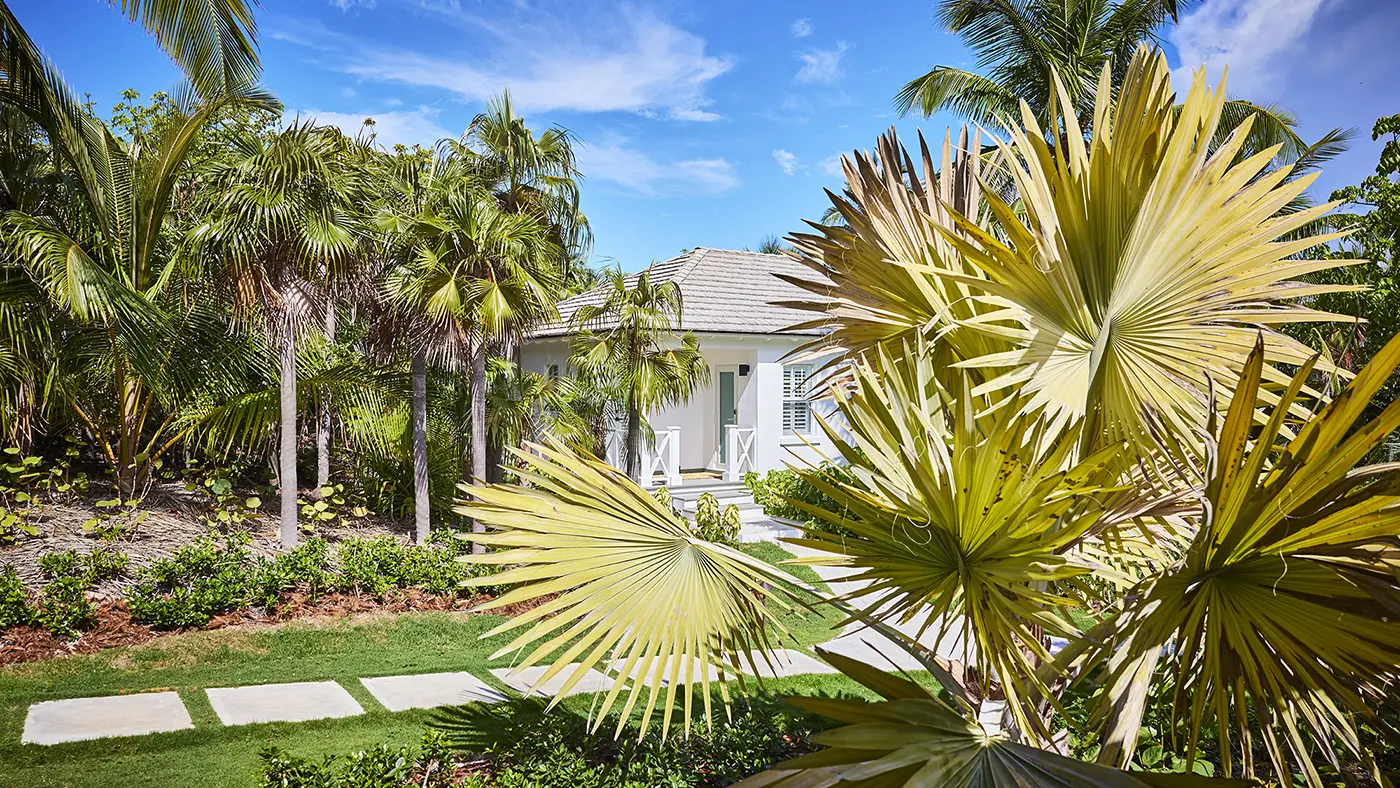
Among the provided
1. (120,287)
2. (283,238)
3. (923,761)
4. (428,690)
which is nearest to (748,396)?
(283,238)

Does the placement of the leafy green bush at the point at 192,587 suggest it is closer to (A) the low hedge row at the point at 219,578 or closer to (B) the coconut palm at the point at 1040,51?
(A) the low hedge row at the point at 219,578

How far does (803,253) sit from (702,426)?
15.8 metres

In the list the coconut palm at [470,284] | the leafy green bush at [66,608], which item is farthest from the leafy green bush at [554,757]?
the coconut palm at [470,284]

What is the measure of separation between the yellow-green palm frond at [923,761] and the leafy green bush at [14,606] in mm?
7926

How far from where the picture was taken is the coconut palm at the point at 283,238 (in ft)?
32.1

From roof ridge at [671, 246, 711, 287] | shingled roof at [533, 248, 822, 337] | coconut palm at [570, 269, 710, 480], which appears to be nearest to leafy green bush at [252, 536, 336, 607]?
coconut palm at [570, 269, 710, 480]

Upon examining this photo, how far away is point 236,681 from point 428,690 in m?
1.53

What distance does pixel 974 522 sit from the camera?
276 cm

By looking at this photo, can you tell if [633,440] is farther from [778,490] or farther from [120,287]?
[120,287]

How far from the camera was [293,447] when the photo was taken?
414 inches

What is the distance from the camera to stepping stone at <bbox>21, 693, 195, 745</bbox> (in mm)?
5551

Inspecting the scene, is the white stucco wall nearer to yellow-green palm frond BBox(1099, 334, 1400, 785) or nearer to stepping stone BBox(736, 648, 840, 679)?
stepping stone BBox(736, 648, 840, 679)

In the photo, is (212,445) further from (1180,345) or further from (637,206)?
(637,206)

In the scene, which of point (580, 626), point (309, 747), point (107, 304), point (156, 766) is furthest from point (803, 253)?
point (107, 304)
